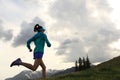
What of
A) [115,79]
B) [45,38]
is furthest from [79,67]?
[45,38]

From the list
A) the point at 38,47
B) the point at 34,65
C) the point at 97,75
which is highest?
the point at 97,75

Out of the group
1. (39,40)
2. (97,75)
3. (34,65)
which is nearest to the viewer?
(34,65)

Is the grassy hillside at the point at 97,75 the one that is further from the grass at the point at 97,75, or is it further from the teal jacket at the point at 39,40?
the teal jacket at the point at 39,40

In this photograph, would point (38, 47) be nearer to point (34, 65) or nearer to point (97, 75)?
point (34, 65)

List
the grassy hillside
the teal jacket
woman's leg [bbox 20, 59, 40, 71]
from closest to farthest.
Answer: woman's leg [bbox 20, 59, 40, 71], the teal jacket, the grassy hillside

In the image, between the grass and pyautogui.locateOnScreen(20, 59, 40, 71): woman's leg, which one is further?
the grass

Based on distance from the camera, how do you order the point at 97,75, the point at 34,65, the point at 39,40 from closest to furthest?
the point at 34,65, the point at 39,40, the point at 97,75

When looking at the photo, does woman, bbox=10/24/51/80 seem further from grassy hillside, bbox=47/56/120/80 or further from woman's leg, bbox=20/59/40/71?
grassy hillside, bbox=47/56/120/80

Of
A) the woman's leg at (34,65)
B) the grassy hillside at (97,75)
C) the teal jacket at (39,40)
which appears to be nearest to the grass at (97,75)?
the grassy hillside at (97,75)

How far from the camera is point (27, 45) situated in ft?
58.1

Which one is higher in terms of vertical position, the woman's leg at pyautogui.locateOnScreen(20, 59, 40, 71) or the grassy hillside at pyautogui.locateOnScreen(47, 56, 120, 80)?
the grassy hillside at pyautogui.locateOnScreen(47, 56, 120, 80)

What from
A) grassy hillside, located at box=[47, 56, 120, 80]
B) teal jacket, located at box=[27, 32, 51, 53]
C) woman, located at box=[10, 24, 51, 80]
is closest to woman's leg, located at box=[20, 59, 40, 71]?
woman, located at box=[10, 24, 51, 80]

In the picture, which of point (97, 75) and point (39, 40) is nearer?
point (39, 40)

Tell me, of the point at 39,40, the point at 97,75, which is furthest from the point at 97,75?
the point at 39,40
